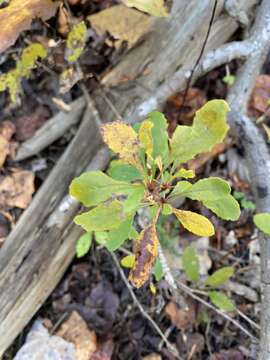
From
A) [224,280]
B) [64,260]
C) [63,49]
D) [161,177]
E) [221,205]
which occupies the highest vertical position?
[63,49]

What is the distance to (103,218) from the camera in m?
1.53

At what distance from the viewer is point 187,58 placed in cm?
237

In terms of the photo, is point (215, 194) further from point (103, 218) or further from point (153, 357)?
point (153, 357)

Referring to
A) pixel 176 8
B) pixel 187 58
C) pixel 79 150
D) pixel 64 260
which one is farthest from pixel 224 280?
pixel 176 8

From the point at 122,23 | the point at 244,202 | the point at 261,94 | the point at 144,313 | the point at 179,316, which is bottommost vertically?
the point at 179,316

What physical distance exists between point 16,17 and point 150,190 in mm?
1049

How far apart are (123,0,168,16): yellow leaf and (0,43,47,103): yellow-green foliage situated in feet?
1.92

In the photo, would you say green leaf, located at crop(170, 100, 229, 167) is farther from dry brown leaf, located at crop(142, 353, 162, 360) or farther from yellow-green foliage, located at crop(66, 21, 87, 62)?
dry brown leaf, located at crop(142, 353, 162, 360)

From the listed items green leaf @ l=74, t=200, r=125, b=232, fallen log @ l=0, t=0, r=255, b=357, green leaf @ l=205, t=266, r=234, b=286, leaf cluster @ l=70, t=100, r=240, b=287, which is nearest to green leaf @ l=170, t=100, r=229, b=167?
leaf cluster @ l=70, t=100, r=240, b=287

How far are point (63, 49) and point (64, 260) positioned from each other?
1.03 meters

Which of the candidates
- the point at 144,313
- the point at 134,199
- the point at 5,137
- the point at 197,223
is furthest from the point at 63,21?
the point at 144,313

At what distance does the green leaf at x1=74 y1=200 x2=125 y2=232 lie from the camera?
153 centimetres

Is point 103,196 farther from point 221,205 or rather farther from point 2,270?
point 2,270

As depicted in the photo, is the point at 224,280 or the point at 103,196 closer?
the point at 103,196
